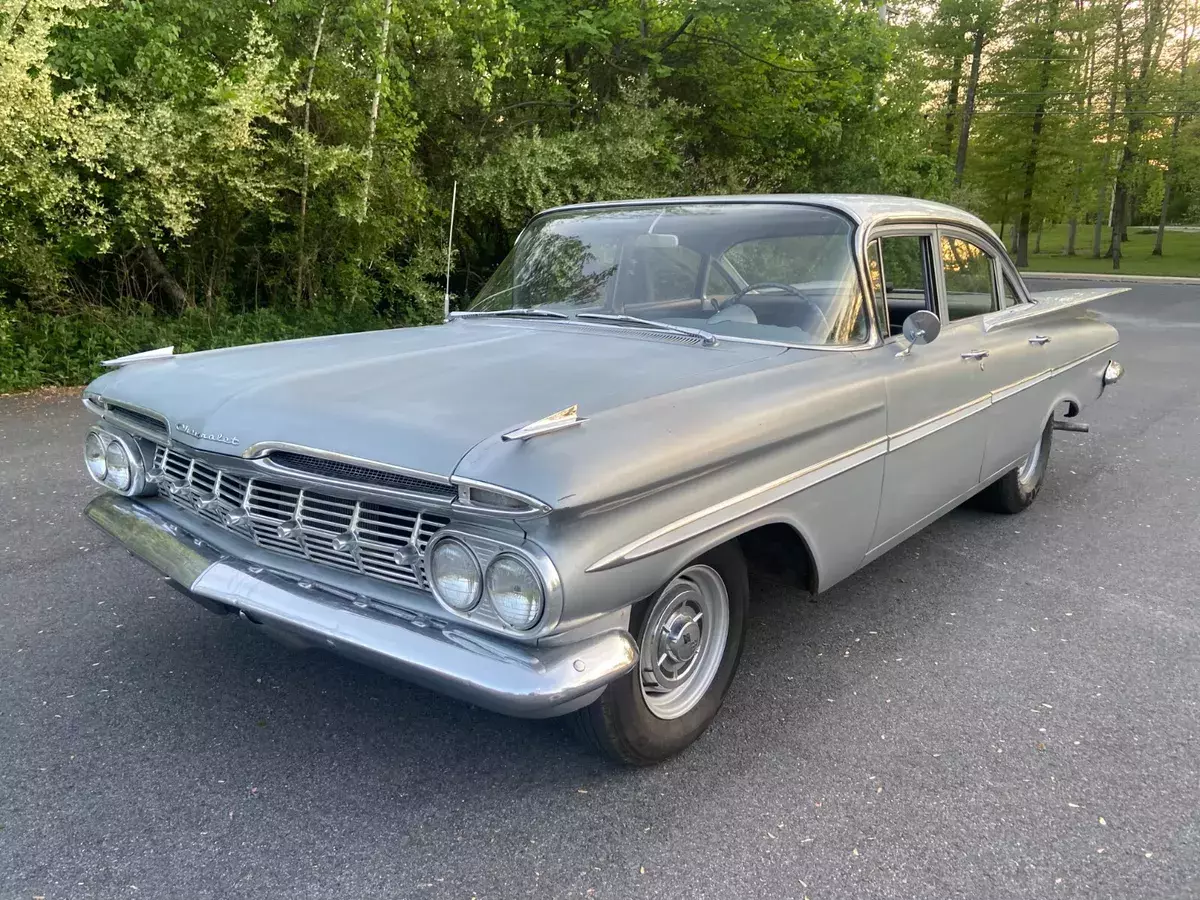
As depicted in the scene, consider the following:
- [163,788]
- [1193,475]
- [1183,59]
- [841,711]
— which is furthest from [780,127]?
[1183,59]

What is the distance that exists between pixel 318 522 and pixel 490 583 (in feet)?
1.95

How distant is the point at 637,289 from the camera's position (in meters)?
3.70

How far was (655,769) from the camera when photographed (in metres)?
2.72

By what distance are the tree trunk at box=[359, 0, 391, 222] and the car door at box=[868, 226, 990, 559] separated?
22.4ft

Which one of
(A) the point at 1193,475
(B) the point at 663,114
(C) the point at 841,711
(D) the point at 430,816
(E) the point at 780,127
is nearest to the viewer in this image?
(D) the point at 430,816

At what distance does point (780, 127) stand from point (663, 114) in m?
2.84

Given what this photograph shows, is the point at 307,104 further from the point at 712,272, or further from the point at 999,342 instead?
the point at 999,342

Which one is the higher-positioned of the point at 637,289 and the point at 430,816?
the point at 637,289

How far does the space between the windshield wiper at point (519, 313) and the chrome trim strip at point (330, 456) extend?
5.12 ft

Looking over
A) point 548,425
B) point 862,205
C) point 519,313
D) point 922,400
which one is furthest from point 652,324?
point 548,425

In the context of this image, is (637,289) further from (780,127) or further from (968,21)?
(968,21)

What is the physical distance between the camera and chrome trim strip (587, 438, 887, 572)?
2.26 meters

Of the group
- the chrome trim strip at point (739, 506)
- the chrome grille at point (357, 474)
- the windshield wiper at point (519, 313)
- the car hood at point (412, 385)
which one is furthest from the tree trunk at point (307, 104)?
the chrome trim strip at point (739, 506)

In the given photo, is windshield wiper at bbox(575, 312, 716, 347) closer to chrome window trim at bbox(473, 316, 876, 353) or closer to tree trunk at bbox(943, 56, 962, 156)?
chrome window trim at bbox(473, 316, 876, 353)
